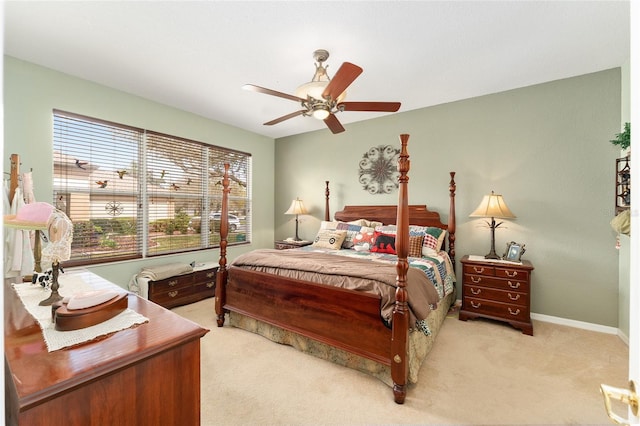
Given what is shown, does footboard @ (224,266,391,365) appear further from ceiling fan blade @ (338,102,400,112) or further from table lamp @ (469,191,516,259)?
table lamp @ (469,191,516,259)

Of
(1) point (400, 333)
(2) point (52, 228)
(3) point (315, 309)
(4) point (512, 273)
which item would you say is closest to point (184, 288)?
(3) point (315, 309)

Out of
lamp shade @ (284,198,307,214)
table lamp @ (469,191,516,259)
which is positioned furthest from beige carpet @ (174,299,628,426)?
lamp shade @ (284,198,307,214)

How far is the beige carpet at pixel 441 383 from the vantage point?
179 cm

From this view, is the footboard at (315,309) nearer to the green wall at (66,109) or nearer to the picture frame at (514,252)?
the green wall at (66,109)

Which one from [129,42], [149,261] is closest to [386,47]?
[129,42]

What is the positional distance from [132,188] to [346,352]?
3.21m

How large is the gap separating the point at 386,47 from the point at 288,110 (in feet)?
5.92

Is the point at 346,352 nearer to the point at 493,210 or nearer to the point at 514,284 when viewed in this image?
the point at 514,284

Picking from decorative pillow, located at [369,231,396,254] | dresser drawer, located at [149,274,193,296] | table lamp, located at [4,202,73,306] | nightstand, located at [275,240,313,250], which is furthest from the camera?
nightstand, located at [275,240,313,250]

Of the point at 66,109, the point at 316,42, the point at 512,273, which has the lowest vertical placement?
the point at 512,273

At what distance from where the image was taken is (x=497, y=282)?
303 centimetres

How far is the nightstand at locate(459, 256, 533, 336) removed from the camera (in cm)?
290

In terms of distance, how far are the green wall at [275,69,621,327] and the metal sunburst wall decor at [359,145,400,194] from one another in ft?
0.60
